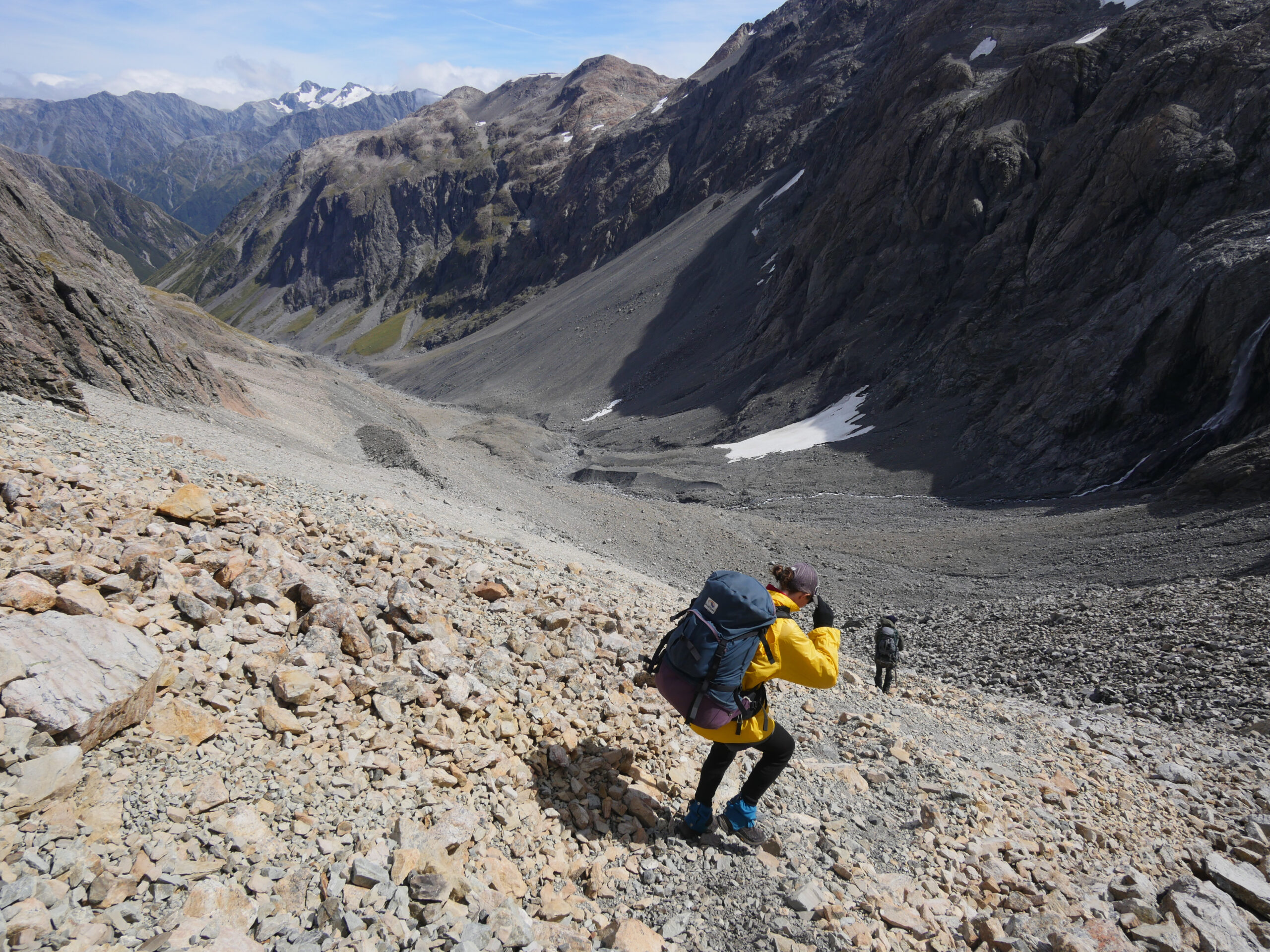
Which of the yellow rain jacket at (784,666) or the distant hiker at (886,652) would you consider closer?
the yellow rain jacket at (784,666)

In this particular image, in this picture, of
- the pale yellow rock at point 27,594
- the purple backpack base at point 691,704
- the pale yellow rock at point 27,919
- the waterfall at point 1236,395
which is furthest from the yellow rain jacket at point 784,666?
the waterfall at point 1236,395

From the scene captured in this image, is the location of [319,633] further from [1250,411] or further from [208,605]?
[1250,411]

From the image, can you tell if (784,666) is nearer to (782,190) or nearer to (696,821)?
(696,821)

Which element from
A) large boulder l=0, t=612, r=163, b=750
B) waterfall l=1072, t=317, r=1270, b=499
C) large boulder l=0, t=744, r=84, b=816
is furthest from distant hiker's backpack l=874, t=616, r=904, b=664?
waterfall l=1072, t=317, r=1270, b=499

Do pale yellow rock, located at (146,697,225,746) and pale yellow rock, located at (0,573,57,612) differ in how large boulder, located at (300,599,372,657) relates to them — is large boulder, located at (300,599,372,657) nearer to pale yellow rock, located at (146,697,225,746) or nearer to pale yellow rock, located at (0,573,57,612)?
pale yellow rock, located at (146,697,225,746)

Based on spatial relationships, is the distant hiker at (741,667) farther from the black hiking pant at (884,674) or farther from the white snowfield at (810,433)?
the white snowfield at (810,433)

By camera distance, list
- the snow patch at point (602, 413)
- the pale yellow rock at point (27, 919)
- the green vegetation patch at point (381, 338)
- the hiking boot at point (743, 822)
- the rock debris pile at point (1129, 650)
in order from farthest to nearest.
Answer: the green vegetation patch at point (381, 338), the snow patch at point (602, 413), the rock debris pile at point (1129, 650), the hiking boot at point (743, 822), the pale yellow rock at point (27, 919)
